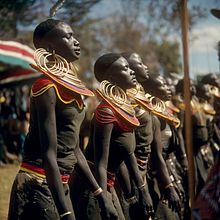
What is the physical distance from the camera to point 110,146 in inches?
162

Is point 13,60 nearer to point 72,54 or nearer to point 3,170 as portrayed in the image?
point 3,170

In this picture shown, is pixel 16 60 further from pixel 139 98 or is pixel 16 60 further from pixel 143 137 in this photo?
pixel 143 137

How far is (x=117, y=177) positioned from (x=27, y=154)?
122 centimetres

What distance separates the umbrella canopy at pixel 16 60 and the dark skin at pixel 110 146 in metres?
5.24

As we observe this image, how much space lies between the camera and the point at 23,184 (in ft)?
11.0

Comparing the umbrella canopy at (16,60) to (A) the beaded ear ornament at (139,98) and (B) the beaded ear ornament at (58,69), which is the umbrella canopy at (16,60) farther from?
(B) the beaded ear ornament at (58,69)

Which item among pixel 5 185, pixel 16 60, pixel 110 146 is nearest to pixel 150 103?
pixel 110 146

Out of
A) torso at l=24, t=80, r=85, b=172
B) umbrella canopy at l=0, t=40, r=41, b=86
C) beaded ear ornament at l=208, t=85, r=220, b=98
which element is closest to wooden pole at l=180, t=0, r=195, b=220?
torso at l=24, t=80, r=85, b=172

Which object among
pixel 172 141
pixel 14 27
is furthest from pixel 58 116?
pixel 14 27

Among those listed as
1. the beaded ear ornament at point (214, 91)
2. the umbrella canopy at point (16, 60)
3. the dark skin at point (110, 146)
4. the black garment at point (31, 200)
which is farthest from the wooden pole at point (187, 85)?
the umbrella canopy at point (16, 60)

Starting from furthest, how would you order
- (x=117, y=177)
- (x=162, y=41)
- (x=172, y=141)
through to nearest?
(x=162, y=41) < (x=172, y=141) < (x=117, y=177)

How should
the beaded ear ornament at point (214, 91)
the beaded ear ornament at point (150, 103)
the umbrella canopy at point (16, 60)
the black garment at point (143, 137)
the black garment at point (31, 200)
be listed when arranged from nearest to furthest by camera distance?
the black garment at point (31, 200), the black garment at point (143, 137), the beaded ear ornament at point (150, 103), the beaded ear ornament at point (214, 91), the umbrella canopy at point (16, 60)

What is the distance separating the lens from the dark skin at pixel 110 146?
392 centimetres

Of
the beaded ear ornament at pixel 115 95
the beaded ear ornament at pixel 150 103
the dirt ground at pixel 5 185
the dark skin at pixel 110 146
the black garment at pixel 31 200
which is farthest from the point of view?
the dirt ground at pixel 5 185
